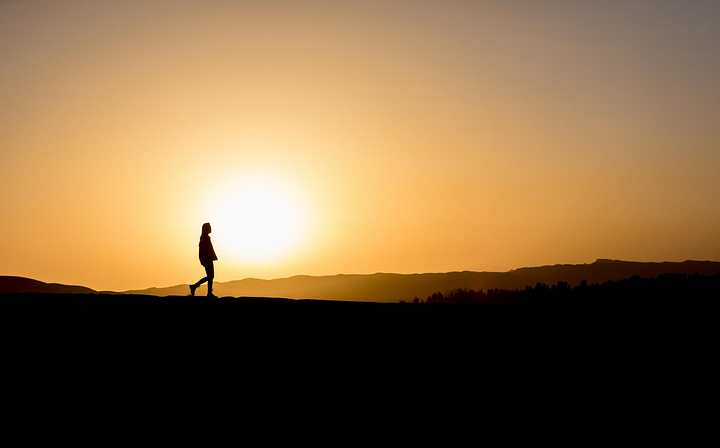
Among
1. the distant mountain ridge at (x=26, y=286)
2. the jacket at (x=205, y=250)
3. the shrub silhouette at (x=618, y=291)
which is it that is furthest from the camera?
the distant mountain ridge at (x=26, y=286)

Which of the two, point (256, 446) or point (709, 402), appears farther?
point (709, 402)

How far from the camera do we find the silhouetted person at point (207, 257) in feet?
63.4

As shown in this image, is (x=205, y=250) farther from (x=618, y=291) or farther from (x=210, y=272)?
(x=618, y=291)

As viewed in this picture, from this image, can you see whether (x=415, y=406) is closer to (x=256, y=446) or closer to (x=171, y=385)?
(x=256, y=446)

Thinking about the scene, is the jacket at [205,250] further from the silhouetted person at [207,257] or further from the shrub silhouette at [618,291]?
the shrub silhouette at [618,291]

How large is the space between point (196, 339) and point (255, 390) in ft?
8.63

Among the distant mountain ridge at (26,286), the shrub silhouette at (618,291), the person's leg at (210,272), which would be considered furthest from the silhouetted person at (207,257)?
the distant mountain ridge at (26,286)

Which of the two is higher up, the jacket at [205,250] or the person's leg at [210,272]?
the jacket at [205,250]

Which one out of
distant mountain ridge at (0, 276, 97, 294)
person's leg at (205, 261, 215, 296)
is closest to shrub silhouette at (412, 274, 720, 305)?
person's leg at (205, 261, 215, 296)

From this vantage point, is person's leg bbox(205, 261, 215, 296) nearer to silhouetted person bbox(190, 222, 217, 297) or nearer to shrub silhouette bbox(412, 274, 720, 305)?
silhouetted person bbox(190, 222, 217, 297)

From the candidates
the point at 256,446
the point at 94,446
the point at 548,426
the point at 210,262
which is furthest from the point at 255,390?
the point at 210,262

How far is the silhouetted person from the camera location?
19.3 meters

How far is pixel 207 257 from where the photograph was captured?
1939 cm

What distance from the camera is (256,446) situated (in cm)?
859
